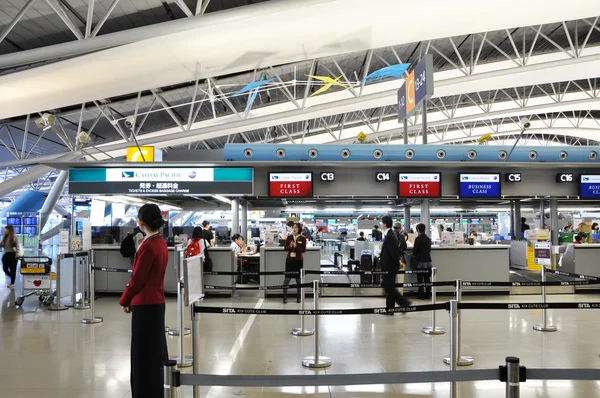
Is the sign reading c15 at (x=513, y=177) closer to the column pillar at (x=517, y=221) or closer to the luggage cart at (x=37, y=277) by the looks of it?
the column pillar at (x=517, y=221)

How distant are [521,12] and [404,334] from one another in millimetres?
9957

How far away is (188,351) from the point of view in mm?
6523

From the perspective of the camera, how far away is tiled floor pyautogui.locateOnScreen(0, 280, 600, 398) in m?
4.93

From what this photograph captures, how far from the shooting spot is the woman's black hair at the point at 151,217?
431cm

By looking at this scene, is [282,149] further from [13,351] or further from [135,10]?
[135,10]

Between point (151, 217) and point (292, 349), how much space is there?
3.15m

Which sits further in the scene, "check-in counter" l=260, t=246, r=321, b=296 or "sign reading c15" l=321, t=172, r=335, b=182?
"check-in counter" l=260, t=246, r=321, b=296

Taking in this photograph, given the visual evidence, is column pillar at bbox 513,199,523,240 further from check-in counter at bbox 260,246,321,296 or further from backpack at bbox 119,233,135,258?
backpack at bbox 119,233,135,258

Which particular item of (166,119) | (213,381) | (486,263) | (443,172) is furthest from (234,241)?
(166,119)

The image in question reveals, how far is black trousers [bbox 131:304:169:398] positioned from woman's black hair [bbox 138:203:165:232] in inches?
27.9

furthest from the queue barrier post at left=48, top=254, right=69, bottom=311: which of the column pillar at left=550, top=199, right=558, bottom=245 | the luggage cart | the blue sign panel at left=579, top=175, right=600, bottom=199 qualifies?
the column pillar at left=550, top=199, right=558, bottom=245

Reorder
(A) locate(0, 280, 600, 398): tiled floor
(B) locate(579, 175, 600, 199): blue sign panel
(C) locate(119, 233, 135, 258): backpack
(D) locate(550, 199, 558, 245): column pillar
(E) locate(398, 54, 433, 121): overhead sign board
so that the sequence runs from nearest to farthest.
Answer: (A) locate(0, 280, 600, 398): tiled floor
(E) locate(398, 54, 433, 121): overhead sign board
(B) locate(579, 175, 600, 199): blue sign panel
(C) locate(119, 233, 135, 258): backpack
(D) locate(550, 199, 558, 245): column pillar

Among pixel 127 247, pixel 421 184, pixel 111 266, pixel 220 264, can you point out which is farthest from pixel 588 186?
pixel 111 266

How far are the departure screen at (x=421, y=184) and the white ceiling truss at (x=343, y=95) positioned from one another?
6.93 m
